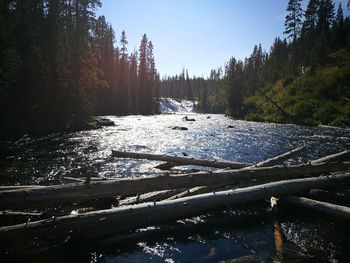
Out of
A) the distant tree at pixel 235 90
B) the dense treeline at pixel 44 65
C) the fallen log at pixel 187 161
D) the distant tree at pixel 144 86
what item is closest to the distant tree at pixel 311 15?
the distant tree at pixel 235 90

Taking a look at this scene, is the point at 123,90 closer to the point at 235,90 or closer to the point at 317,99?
the point at 235,90

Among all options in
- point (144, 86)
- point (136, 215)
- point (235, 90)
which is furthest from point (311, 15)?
point (136, 215)

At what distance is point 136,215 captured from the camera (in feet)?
22.6

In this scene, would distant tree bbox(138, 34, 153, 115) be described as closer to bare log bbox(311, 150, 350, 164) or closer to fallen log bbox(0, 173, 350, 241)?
bare log bbox(311, 150, 350, 164)

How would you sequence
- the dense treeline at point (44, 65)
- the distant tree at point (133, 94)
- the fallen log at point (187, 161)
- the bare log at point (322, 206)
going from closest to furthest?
the bare log at point (322, 206) < the fallen log at point (187, 161) < the dense treeline at point (44, 65) < the distant tree at point (133, 94)

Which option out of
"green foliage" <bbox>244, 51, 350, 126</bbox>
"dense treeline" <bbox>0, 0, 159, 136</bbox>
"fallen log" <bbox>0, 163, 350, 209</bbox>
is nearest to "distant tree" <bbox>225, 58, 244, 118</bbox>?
"green foliage" <bbox>244, 51, 350, 126</bbox>

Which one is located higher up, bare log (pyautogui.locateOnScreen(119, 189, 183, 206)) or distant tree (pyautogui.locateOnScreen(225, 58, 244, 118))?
distant tree (pyautogui.locateOnScreen(225, 58, 244, 118))

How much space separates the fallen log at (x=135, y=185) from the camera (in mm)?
6512

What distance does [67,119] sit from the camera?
33812 mm

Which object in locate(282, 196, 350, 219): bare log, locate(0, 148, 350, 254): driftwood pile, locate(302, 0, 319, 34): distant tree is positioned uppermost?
locate(302, 0, 319, 34): distant tree

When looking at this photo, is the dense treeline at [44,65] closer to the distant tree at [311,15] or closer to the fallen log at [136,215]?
the fallen log at [136,215]

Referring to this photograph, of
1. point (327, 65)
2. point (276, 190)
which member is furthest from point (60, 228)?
point (327, 65)

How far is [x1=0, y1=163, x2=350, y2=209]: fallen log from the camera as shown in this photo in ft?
21.4

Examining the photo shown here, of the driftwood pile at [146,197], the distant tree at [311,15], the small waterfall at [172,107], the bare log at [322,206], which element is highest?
the distant tree at [311,15]
